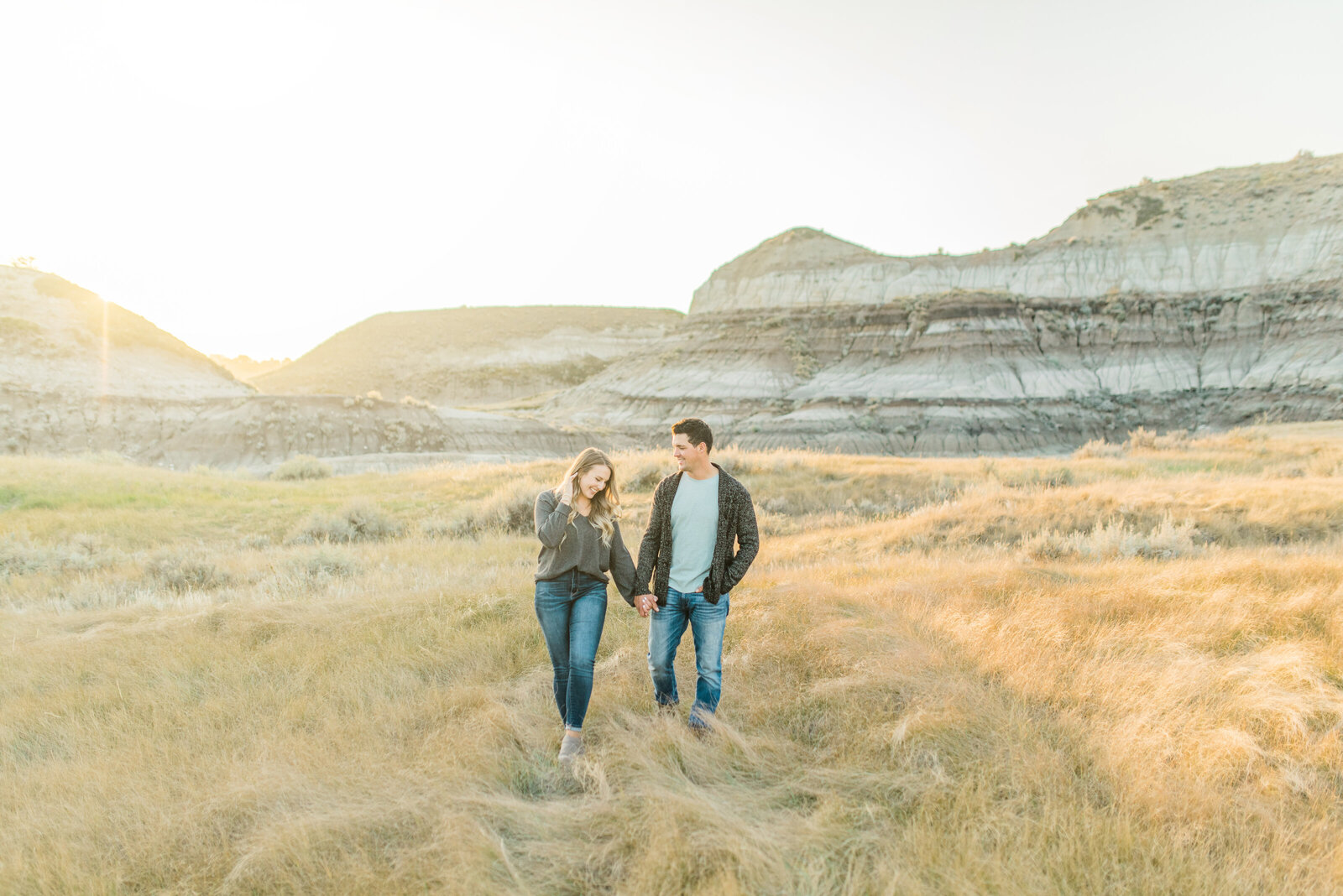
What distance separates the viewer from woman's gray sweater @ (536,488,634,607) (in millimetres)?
3838

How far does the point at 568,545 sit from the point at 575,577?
198mm

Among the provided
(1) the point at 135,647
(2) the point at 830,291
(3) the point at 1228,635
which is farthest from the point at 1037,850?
(2) the point at 830,291

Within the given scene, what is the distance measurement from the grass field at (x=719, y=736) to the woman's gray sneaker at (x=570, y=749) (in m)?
0.11

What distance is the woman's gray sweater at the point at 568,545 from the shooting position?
12.6 ft

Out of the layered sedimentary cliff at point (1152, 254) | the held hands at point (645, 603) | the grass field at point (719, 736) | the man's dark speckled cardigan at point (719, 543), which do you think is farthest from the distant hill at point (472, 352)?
the held hands at point (645, 603)

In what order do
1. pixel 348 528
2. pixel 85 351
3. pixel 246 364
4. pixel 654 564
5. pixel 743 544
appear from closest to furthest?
1. pixel 743 544
2. pixel 654 564
3. pixel 348 528
4. pixel 85 351
5. pixel 246 364

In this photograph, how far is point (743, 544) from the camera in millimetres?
4020

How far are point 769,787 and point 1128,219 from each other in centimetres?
6351

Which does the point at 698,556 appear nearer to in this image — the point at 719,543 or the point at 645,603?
the point at 719,543

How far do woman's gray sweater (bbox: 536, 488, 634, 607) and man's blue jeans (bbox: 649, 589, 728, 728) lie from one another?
10.5 inches

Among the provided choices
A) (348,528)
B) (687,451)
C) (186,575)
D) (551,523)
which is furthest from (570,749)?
(348,528)

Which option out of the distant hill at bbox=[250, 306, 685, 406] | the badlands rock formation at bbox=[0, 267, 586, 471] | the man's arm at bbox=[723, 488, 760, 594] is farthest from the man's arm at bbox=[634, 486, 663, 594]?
the distant hill at bbox=[250, 306, 685, 406]

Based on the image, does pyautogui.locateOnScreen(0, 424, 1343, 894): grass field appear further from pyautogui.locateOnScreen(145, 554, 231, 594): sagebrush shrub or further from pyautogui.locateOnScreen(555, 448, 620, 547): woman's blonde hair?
pyautogui.locateOnScreen(555, 448, 620, 547): woman's blonde hair

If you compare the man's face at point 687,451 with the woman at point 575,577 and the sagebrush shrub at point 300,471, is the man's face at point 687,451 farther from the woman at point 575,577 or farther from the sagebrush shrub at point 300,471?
the sagebrush shrub at point 300,471
